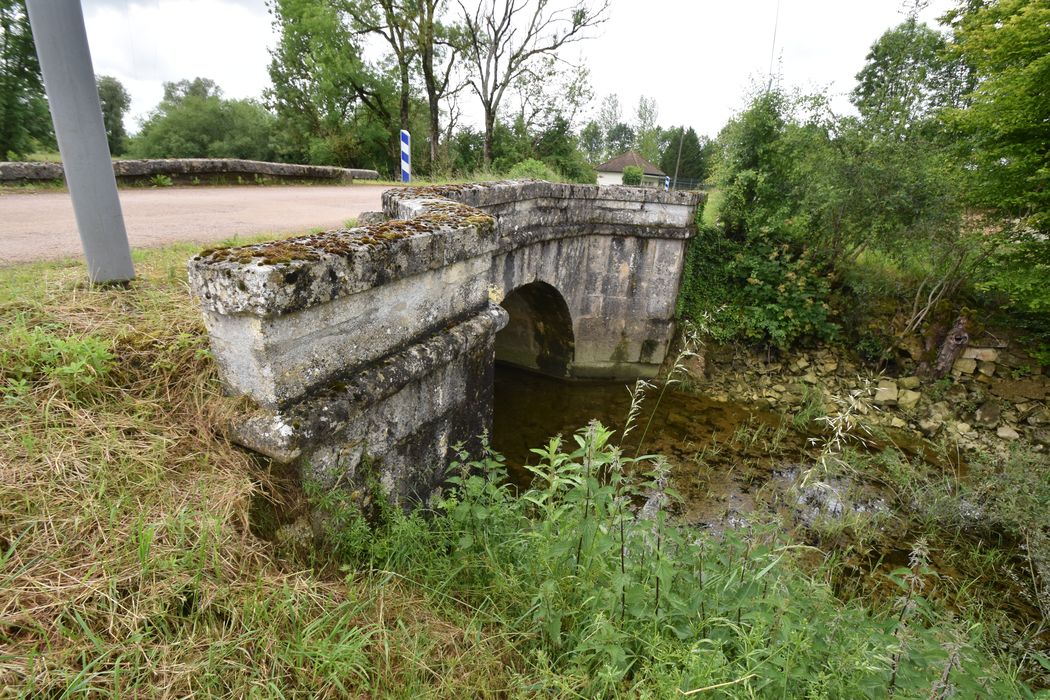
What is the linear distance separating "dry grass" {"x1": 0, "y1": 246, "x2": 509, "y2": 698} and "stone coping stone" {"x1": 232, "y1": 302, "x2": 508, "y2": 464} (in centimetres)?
14

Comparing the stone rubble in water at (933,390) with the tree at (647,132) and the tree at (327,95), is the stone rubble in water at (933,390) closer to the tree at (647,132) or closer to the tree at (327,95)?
the tree at (327,95)

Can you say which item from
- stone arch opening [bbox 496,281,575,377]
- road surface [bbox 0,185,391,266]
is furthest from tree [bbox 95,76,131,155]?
stone arch opening [bbox 496,281,575,377]

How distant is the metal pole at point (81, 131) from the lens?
6.79ft

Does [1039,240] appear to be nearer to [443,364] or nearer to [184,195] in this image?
[443,364]

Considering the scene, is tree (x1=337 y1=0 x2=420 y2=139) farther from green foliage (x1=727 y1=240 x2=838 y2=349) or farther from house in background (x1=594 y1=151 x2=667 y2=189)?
house in background (x1=594 y1=151 x2=667 y2=189)

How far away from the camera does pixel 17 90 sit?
1102cm

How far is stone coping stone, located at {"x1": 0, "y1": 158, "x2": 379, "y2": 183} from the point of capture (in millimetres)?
6176

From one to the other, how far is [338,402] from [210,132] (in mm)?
27684

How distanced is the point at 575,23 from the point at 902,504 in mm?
18898

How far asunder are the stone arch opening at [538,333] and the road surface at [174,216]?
2811 mm

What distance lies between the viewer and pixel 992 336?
768 cm

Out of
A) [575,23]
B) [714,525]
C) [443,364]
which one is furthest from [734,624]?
[575,23]

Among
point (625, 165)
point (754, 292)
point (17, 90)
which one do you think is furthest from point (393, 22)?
point (625, 165)

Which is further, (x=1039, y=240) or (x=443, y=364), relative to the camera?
(x=1039, y=240)
